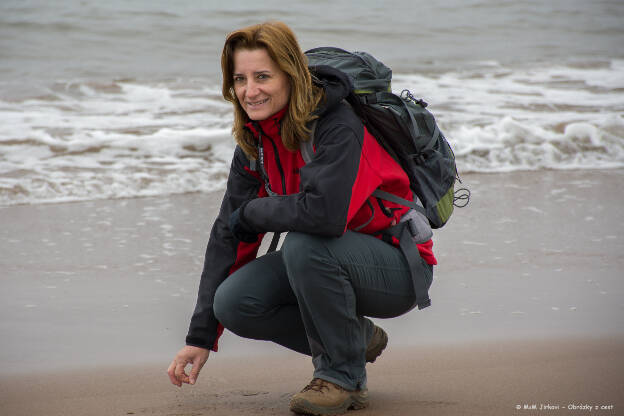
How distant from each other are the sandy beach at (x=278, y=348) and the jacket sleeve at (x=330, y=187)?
0.66 meters

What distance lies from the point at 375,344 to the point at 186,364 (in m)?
0.69

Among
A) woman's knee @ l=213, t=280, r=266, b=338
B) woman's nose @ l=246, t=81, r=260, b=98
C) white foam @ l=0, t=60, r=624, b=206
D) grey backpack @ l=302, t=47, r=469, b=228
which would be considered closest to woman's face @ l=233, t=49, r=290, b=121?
woman's nose @ l=246, t=81, r=260, b=98

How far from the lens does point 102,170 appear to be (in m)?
6.83

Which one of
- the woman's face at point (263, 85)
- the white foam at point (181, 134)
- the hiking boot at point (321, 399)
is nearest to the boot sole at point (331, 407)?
the hiking boot at point (321, 399)

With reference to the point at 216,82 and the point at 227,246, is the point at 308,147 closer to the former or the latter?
the point at 227,246

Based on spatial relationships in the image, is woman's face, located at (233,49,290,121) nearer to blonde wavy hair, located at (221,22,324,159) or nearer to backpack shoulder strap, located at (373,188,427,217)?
blonde wavy hair, located at (221,22,324,159)

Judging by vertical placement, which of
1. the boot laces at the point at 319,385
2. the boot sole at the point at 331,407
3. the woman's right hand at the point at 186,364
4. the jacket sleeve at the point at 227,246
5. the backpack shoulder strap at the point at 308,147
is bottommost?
the boot sole at the point at 331,407

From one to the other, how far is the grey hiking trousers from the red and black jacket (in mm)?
65

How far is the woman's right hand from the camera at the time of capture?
2.64m

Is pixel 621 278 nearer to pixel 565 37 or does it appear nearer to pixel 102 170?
pixel 102 170

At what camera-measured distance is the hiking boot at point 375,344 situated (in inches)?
116

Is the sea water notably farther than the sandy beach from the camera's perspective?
Yes

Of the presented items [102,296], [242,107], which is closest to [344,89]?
[242,107]

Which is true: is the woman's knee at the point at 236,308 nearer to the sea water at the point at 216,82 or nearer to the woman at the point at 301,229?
the woman at the point at 301,229
